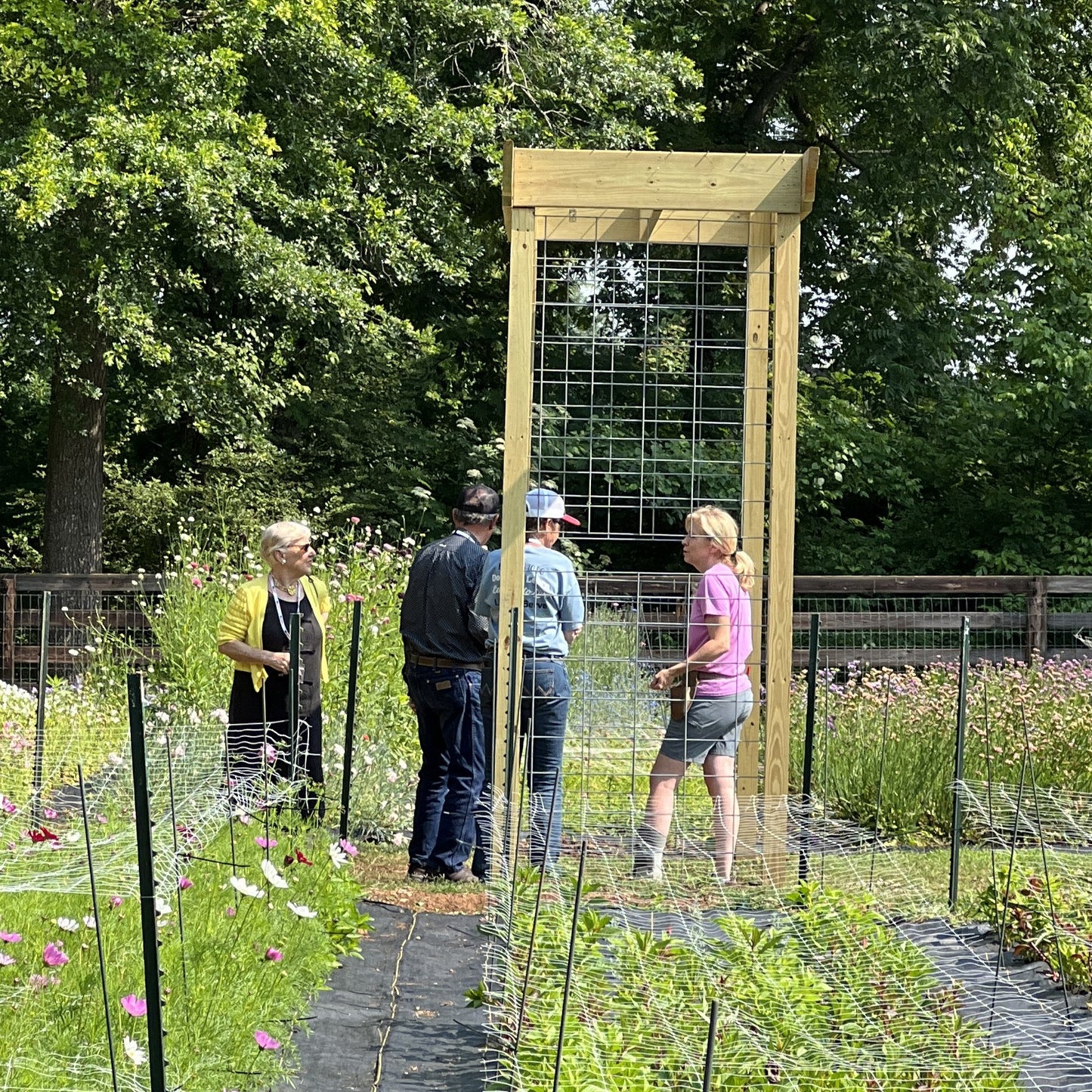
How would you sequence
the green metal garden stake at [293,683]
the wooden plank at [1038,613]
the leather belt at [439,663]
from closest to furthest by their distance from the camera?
the green metal garden stake at [293,683]
the leather belt at [439,663]
the wooden plank at [1038,613]

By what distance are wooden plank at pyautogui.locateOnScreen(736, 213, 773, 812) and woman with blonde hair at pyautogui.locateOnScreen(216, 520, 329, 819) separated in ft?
5.49

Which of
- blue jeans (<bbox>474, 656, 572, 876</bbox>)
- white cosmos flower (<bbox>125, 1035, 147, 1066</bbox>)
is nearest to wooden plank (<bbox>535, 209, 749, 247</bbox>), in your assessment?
blue jeans (<bbox>474, 656, 572, 876</bbox>)

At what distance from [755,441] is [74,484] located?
9.00 metres

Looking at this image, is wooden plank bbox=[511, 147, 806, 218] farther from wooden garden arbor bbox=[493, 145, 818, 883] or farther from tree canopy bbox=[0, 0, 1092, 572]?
tree canopy bbox=[0, 0, 1092, 572]

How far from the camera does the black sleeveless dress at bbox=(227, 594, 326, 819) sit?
5.12 meters

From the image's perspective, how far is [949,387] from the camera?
1789 cm

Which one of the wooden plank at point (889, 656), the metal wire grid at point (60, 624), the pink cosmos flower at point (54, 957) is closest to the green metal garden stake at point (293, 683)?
the pink cosmos flower at point (54, 957)

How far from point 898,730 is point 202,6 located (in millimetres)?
8724

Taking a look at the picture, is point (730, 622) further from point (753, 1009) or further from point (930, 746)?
point (930, 746)

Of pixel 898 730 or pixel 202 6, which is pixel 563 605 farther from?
pixel 202 6

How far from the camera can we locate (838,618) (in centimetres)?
1056

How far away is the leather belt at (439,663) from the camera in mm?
5488

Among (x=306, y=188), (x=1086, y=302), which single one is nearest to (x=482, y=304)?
(x=306, y=188)

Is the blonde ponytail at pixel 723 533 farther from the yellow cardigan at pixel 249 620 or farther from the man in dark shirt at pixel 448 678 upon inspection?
the yellow cardigan at pixel 249 620
